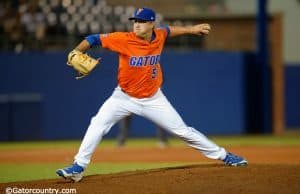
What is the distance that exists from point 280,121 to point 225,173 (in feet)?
45.8

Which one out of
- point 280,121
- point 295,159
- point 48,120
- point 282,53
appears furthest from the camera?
point 282,53

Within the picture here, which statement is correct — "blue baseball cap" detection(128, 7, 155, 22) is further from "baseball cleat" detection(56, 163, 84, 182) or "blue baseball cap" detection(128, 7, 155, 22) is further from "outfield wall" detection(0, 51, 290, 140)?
"outfield wall" detection(0, 51, 290, 140)

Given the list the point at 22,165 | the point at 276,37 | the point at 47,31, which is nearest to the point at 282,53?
the point at 276,37

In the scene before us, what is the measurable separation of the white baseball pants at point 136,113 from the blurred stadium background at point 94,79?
1061 centimetres

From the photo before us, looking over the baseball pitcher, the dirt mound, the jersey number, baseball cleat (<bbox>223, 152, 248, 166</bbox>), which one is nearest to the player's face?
the baseball pitcher

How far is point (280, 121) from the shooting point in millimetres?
20781

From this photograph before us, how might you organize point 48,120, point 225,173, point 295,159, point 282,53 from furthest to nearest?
point 282,53 < point 48,120 < point 295,159 < point 225,173

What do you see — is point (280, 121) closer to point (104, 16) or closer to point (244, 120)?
point (244, 120)

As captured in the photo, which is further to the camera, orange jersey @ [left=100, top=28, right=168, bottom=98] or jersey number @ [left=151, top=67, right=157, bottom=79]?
jersey number @ [left=151, top=67, right=157, bottom=79]

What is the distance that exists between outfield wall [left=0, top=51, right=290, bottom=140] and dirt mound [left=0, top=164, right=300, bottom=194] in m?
10.4

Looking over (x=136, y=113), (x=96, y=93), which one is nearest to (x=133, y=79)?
(x=136, y=113)

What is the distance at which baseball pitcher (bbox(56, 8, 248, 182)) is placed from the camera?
717 cm

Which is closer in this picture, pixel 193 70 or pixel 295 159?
pixel 295 159

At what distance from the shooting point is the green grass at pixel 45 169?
8.68m
